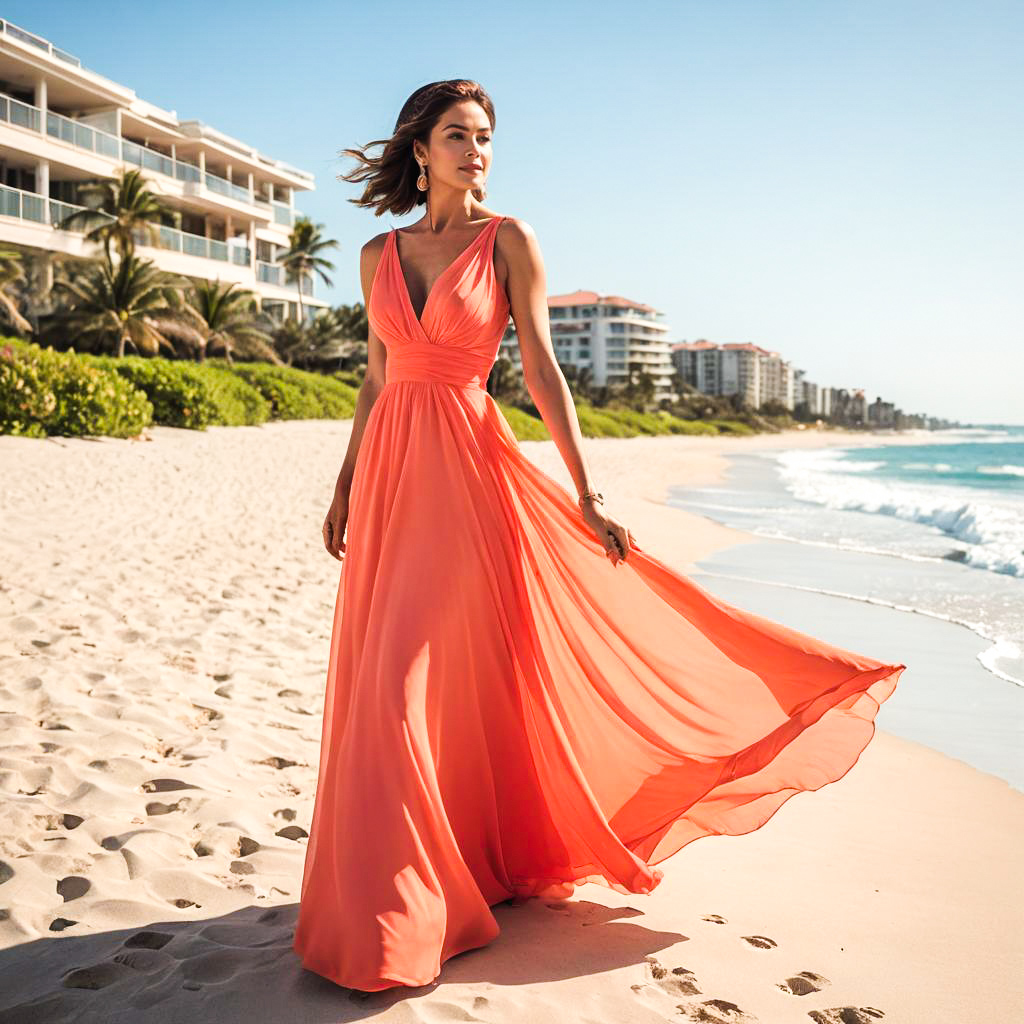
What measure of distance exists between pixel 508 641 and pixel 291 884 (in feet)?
3.43

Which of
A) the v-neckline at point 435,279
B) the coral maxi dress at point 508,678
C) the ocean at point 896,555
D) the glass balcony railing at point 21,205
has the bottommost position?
the ocean at point 896,555

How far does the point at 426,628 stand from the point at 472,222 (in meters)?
1.12

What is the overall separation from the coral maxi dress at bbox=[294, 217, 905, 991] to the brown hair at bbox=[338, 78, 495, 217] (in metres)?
0.25

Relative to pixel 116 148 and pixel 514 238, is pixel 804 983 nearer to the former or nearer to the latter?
pixel 514 238

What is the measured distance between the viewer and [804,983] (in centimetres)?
238

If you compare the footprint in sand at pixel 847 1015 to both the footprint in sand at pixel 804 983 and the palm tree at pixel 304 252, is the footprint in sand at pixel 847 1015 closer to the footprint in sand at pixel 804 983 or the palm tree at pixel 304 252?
the footprint in sand at pixel 804 983

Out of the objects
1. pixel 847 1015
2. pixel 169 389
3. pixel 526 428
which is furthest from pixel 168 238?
pixel 847 1015

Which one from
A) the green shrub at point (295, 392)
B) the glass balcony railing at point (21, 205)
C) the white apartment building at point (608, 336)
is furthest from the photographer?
the white apartment building at point (608, 336)

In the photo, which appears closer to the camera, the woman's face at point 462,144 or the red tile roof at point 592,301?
the woman's face at point 462,144

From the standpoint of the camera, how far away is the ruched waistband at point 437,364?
265 cm

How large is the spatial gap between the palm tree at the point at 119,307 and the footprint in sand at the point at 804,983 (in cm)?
2557

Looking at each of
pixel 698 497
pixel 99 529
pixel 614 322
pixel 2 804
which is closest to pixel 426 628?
pixel 2 804

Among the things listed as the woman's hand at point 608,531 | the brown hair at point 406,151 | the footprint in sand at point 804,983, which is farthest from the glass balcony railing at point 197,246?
the footprint in sand at point 804,983

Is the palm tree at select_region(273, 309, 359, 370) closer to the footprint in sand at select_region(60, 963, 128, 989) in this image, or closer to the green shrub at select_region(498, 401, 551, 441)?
the green shrub at select_region(498, 401, 551, 441)
